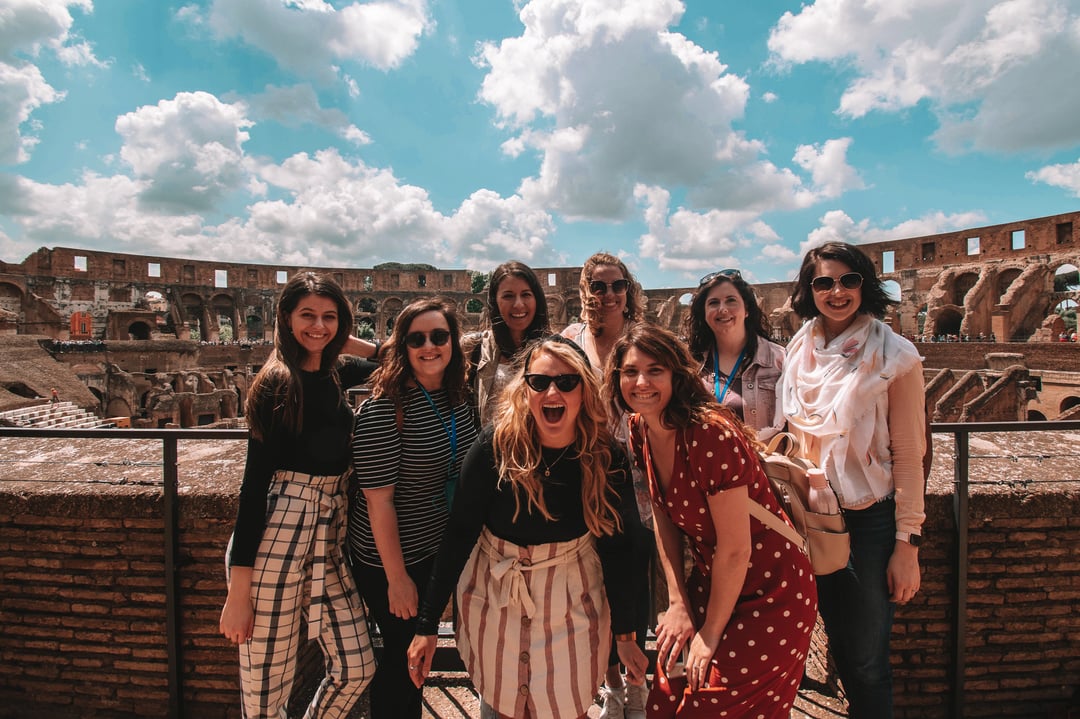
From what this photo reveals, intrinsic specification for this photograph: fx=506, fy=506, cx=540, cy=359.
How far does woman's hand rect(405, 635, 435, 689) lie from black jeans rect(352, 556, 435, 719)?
0.19 m

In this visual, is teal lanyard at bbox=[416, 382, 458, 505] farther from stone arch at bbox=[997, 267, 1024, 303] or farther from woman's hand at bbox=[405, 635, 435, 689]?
stone arch at bbox=[997, 267, 1024, 303]

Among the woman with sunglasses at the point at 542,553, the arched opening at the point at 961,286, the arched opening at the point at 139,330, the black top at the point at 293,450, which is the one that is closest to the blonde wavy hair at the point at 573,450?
the woman with sunglasses at the point at 542,553

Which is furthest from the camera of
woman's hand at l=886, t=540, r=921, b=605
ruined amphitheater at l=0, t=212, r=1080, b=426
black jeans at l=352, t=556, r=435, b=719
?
ruined amphitheater at l=0, t=212, r=1080, b=426

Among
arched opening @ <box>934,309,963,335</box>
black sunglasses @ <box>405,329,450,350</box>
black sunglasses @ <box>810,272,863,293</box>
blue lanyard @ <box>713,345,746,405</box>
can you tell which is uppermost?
arched opening @ <box>934,309,963,335</box>

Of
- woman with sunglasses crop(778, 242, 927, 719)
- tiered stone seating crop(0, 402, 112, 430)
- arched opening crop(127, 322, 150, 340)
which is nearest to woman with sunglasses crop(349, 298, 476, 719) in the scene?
woman with sunglasses crop(778, 242, 927, 719)

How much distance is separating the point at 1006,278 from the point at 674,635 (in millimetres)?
33341

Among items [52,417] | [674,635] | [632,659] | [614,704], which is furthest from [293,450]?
[52,417]

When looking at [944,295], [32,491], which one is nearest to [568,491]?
[32,491]

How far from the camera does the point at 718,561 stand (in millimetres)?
1720

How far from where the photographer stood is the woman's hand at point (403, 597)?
6.47 feet

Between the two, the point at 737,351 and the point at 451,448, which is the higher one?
the point at 737,351

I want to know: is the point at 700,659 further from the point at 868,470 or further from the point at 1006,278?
the point at 1006,278

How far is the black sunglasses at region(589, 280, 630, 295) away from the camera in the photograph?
2.56 metres

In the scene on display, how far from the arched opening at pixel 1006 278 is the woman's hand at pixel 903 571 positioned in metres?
31.8
